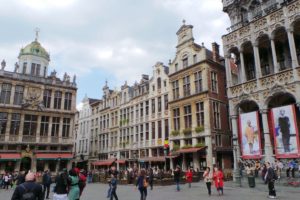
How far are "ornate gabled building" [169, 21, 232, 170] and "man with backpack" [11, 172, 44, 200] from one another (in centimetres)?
2415

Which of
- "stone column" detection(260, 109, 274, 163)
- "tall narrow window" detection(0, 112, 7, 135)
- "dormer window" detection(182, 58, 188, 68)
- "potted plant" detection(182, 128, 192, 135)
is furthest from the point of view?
"tall narrow window" detection(0, 112, 7, 135)

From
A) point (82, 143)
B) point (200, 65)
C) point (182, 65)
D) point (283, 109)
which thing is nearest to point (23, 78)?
point (82, 143)

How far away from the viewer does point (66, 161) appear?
39375 millimetres

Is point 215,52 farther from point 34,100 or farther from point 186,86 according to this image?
point 34,100

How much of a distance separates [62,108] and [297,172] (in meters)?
33.8

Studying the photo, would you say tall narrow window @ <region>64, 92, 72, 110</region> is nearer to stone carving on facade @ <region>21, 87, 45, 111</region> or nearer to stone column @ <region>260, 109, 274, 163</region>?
stone carving on facade @ <region>21, 87, 45, 111</region>

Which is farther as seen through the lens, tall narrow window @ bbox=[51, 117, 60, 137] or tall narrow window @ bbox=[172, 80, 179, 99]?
tall narrow window @ bbox=[51, 117, 60, 137]

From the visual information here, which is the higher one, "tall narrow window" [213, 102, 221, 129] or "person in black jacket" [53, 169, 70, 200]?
"tall narrow window" [213, 102, 221, 129]

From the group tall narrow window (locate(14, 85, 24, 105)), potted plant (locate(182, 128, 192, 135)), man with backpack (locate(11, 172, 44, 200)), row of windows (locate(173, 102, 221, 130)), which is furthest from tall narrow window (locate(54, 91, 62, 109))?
man with backpack (locate(11, 172, 44, 200))

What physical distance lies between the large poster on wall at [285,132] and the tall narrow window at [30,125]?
1277 inches

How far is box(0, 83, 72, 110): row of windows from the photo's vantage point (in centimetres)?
3712

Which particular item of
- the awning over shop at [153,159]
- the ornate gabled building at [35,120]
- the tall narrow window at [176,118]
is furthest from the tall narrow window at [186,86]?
the ornate gabled building at [35,120]

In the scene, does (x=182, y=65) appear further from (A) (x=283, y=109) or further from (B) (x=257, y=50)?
(A) (x=283, y=109)

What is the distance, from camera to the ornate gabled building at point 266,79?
64.4 feet
